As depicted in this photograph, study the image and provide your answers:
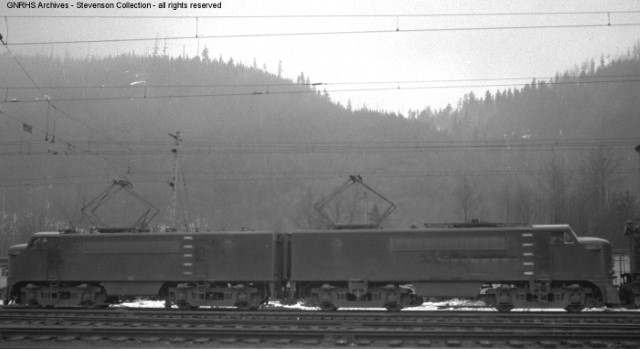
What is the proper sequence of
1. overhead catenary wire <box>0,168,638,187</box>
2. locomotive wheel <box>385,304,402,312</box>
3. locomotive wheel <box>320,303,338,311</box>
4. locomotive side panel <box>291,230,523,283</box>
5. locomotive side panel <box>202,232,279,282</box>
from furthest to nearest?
1. overhead catenary wire <box>0,168,638,187</box>
2. locomotive side panel <box>202,232,279,282</box>
3. locomotive wheel <box>320,303,338,311</box>
4. locomotive wheel <box>385,304,402,312</box>
5. locomotive side panel <box>291,230,523,283</box>

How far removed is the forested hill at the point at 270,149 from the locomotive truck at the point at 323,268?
41.0 meters

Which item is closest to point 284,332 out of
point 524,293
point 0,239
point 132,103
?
point 524,293

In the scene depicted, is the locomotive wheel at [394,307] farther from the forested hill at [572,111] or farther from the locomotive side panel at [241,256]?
the forested hill at [572,111]

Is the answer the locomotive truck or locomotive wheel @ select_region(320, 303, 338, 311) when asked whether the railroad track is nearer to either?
the locomotive truck

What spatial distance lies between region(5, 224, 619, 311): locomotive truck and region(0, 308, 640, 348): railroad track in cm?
144

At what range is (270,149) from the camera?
8662 centimetres

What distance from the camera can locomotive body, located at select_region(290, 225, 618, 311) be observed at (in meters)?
18.3

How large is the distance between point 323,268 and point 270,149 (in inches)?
2686

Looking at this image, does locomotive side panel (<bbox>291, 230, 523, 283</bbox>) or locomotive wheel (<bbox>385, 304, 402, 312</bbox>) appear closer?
locomotive side panel (<bbox>291, 230, 523, 283</bbox>)

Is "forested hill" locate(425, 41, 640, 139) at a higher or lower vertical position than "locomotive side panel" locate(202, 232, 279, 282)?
higher

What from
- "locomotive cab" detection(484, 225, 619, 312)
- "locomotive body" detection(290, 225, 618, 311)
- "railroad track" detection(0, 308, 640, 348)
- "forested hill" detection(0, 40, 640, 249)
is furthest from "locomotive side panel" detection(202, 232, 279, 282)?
"forested hill" detection(0, 40, 640, 249)

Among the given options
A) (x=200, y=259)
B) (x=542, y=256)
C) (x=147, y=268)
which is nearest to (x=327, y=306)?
(x=200, y=259)

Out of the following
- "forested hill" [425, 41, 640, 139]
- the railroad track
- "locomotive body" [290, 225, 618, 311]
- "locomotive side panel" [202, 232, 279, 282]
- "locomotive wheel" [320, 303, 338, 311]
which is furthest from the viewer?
"forested hill" [425, 41, 640, 139]

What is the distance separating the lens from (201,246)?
791 inches
